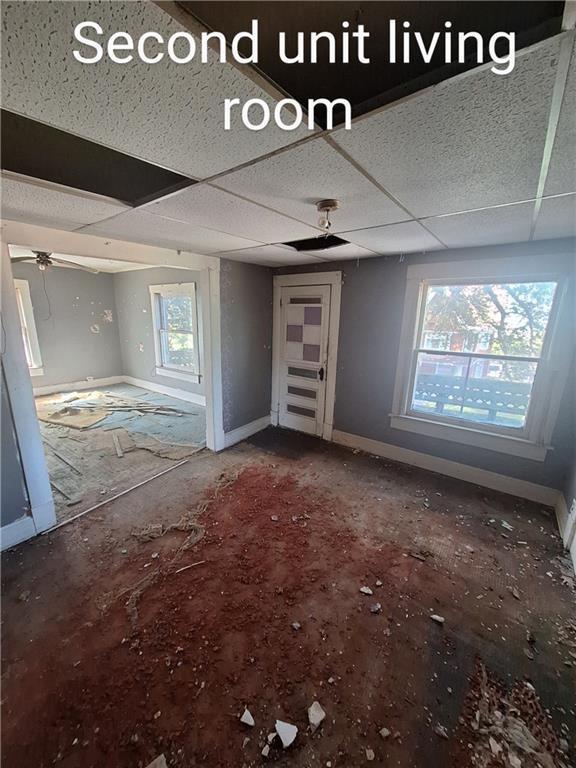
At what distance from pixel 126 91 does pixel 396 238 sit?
6.89 feet

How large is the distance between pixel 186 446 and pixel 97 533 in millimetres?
1479

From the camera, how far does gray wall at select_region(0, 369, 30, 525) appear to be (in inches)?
79.0

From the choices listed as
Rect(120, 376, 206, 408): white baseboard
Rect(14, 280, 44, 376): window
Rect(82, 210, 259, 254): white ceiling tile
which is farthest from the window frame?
Rect(82, 210, 259, 254): white ceiling tile

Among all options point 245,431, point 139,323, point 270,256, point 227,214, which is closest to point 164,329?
point 139,323

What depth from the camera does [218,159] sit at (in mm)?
1147

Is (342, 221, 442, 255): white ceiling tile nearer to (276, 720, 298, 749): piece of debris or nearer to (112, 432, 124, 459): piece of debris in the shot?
(276, 720, 298, 749): piece of debris

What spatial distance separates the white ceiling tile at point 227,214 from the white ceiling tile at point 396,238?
0.42 m

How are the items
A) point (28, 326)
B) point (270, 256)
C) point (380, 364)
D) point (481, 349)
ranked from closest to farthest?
point (481, 349), point (270, 256), point (380, 364), point (28, 326)

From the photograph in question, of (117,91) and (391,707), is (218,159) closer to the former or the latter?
(117,91)

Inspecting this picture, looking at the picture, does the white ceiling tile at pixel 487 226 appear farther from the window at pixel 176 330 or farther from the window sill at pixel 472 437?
the window at pixel 176 330

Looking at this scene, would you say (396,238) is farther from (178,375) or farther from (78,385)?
(78,385)

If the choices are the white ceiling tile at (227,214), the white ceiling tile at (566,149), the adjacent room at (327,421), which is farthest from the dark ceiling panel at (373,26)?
the white ceiling tile at (227,214)

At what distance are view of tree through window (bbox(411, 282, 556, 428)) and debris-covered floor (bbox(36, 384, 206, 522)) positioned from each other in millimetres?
2842

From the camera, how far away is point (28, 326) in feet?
17.3
